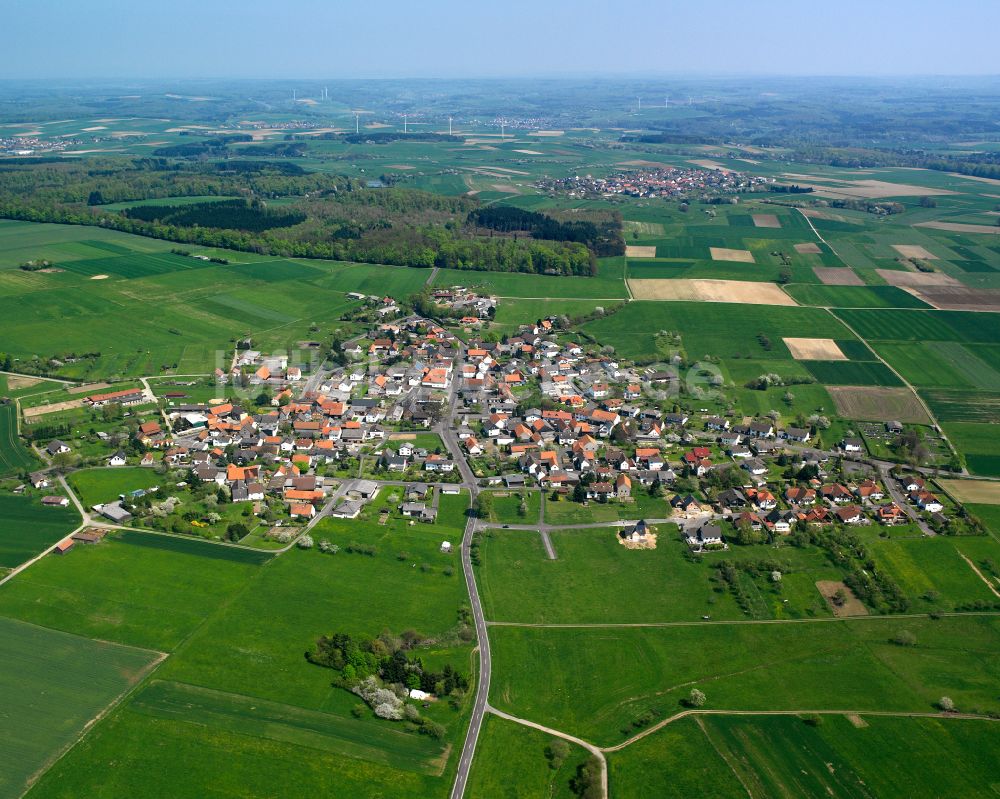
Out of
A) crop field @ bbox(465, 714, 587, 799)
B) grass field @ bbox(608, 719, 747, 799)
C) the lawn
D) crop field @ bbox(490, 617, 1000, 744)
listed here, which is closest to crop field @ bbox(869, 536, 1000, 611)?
crop field @ bbox(490, 617, 1000, 744)

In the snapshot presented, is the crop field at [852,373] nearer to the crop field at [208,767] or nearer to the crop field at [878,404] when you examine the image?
the crop field at [878,404]

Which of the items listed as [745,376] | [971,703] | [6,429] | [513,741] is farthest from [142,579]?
[745,376]

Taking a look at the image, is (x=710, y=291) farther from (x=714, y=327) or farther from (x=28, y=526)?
(x=28, y=526)

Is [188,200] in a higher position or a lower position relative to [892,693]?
higher

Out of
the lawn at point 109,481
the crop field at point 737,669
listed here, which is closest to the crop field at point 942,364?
the crop field at point 737,669

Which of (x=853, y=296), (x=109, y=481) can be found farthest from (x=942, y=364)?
(x=109, y=481)

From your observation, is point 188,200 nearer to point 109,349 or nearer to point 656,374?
point 109,349
